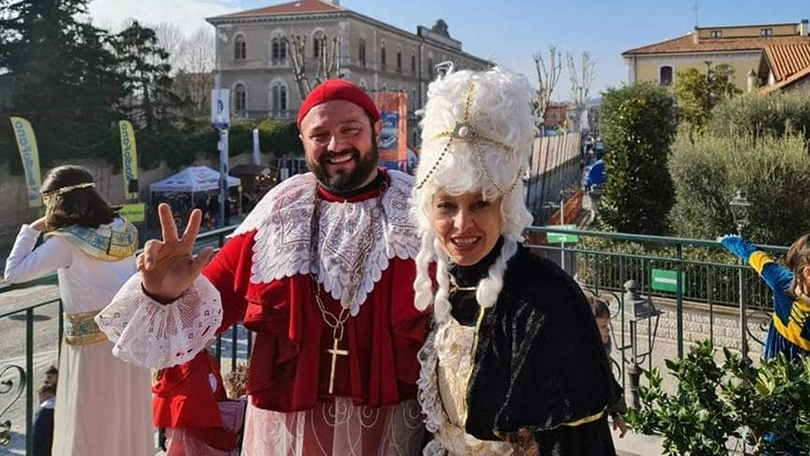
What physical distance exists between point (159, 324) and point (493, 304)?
2.96 ft

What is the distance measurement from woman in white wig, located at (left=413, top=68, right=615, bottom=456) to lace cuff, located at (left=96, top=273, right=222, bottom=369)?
61 cm

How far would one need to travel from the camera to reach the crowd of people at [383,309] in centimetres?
142

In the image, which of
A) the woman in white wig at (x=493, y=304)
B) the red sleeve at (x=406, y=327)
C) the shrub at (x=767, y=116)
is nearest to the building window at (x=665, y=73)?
the shrub at (x=767, y=116)

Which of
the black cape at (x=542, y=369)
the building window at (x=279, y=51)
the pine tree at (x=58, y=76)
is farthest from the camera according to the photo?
the building window at (x=279, y=51)

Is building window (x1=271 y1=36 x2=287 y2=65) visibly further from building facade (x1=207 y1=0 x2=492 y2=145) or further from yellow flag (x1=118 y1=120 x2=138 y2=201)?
yellow flag (x1=118 y1=120 x2=138 y2=201)

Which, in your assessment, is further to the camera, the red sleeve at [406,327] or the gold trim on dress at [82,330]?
the gold trim on dress at [82,330]

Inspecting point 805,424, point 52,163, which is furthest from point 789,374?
point 52,163

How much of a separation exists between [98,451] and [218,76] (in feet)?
158

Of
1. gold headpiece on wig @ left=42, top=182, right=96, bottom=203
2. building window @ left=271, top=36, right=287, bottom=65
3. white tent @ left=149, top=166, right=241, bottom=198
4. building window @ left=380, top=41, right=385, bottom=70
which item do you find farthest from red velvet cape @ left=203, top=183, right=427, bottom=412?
building window @ left=380, top=41, right=385, bottom=70

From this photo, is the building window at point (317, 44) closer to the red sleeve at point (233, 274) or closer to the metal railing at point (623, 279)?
the metal railing at point (623, 279)

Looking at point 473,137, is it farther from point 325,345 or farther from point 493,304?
point 325,345

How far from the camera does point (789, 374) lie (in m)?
1.81

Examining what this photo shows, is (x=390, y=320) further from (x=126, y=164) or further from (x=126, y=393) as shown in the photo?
(x=126, y=164)

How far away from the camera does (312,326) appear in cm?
182
